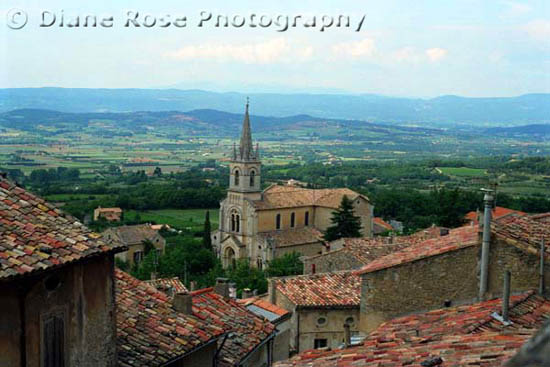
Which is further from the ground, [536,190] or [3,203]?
[3,203]

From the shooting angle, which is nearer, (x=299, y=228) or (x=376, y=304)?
(x=376, y=304)

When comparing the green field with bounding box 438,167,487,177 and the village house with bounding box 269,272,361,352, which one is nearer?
the village house with bounding box 269,272,361,352

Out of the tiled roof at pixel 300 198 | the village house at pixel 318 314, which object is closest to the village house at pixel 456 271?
the village house at pixel 318 314

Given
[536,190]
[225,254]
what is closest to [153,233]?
[225,254]

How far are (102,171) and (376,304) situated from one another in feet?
530

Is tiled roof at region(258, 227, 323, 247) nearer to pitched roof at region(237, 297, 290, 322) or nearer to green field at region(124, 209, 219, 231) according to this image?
green field at region(124, 209, 219, 231)

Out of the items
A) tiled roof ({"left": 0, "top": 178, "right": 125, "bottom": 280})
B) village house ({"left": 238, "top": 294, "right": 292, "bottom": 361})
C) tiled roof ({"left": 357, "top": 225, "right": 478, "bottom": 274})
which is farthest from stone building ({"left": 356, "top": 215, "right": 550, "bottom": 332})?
village house ({"left": 238, "top": 294, "right": 292, "bottom": 361})

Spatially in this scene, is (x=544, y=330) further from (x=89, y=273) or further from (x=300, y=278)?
(x=300, y=278)

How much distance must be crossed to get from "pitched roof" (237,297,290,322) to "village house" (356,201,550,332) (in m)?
8.99

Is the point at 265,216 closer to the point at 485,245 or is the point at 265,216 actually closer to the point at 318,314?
the point at 318,314

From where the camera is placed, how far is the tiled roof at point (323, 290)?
2302 cm

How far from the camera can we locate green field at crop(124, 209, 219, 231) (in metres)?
86.6

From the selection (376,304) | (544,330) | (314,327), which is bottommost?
(314,327)

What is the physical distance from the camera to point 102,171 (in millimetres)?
167250
